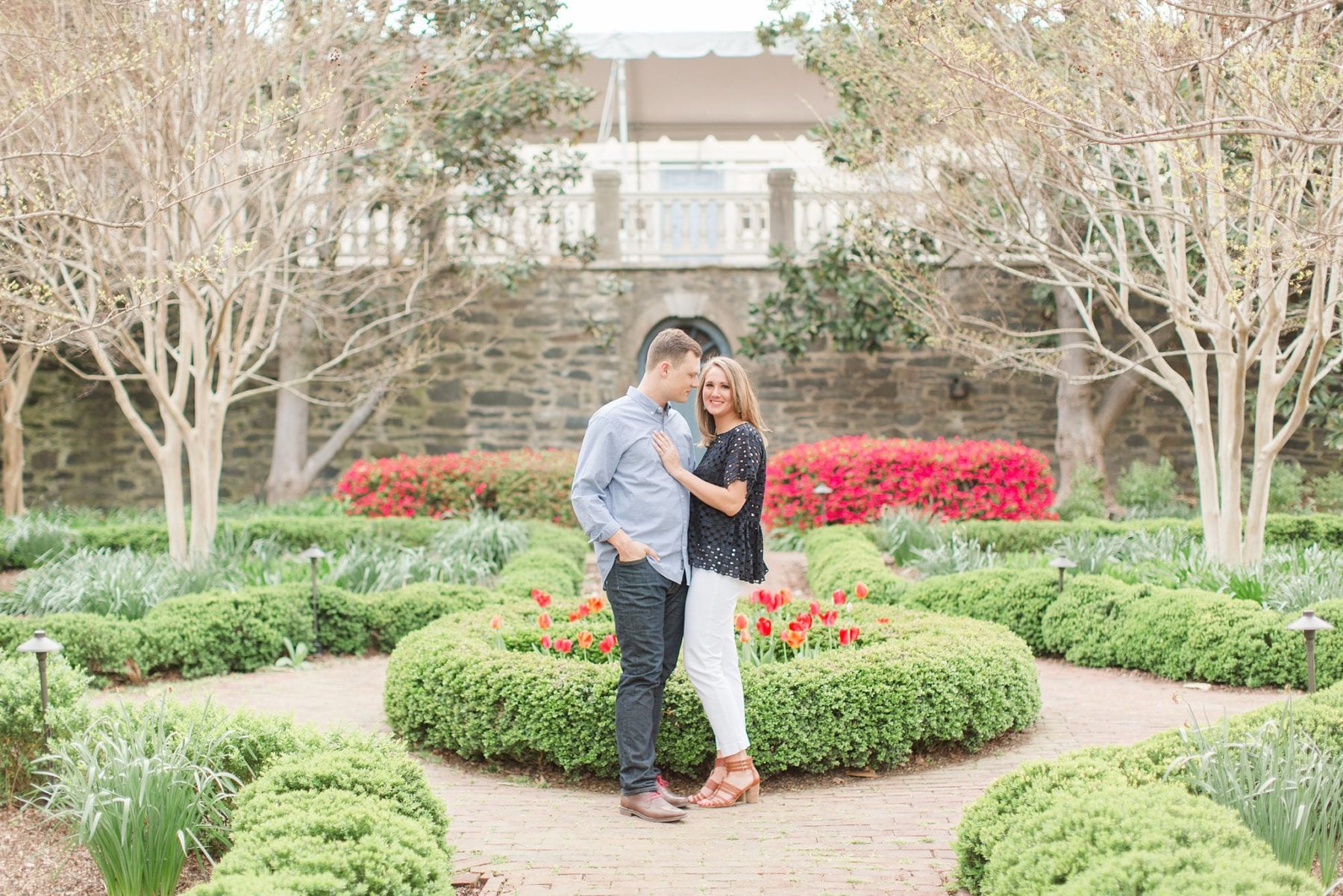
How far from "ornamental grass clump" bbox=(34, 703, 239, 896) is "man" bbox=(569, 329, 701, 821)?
1.34 meters

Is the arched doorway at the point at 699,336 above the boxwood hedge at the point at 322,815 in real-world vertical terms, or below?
above

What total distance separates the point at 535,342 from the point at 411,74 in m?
5.83

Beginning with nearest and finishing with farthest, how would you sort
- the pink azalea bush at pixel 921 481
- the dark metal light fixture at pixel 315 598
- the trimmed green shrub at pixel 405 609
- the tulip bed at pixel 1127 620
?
the tulip bed at pixel 1127 620, the dark metal light fixture at pixel 315 598, the trimmed green shrub at pixel 405 609, the pink azalea bush at pixel 921 481

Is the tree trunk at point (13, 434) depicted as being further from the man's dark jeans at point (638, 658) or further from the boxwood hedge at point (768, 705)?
the man's dark jeans at point (638, 658)

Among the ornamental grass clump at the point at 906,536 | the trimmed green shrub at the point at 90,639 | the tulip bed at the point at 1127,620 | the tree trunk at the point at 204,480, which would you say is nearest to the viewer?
the tulip bed at the point at 1127,620

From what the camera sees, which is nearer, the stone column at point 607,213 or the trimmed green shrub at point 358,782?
the trimmed green shrub at point 358,782

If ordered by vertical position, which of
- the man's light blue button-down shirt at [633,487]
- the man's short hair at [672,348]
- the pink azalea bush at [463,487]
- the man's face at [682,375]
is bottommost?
the pink azalea bush at [463,487]

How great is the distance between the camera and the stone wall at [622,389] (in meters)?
15.0

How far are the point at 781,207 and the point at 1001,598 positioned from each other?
27.3ft

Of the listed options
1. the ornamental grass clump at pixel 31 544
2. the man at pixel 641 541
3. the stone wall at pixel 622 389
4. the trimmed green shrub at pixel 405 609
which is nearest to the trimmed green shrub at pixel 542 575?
the trimmed green shrub at pixel 405 609

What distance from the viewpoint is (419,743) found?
545 cm

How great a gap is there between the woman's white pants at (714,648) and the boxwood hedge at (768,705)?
1.04 ft

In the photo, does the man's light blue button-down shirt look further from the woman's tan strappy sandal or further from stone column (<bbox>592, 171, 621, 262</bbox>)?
stone column (<bbox>592, 171, 621, 262</bbox>)

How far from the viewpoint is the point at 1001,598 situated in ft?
24.3
